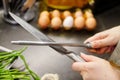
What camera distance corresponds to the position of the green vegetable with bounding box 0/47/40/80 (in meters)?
0.68

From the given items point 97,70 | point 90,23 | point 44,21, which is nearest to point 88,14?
point 90,23

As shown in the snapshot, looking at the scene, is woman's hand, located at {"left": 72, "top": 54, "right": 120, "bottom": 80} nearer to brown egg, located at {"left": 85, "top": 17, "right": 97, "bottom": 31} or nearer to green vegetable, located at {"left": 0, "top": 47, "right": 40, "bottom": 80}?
green vegetable, located at {"left": 0, "top": 47, "right": 40, "bottom": 80}

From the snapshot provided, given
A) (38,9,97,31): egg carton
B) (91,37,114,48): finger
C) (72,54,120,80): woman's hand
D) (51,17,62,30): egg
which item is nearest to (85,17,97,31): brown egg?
(38,9,97,31): egg carton

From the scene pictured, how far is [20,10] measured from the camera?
3.35 feet

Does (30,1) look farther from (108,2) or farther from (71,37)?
(108,2)

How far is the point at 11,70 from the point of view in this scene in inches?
28.0

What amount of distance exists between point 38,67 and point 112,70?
272 mm

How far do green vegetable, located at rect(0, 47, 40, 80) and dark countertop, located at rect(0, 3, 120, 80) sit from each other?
0.27 feet

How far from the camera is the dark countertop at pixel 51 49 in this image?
0.81m

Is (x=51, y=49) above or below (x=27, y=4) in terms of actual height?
below

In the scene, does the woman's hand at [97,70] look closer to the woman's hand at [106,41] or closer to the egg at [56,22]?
the woman's hand at [106,41]

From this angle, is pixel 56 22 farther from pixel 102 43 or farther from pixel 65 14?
pixel 102 43

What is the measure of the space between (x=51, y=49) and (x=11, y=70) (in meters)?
0.23

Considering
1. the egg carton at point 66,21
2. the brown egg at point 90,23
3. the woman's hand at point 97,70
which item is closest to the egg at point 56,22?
the egg carton at point 66,21
